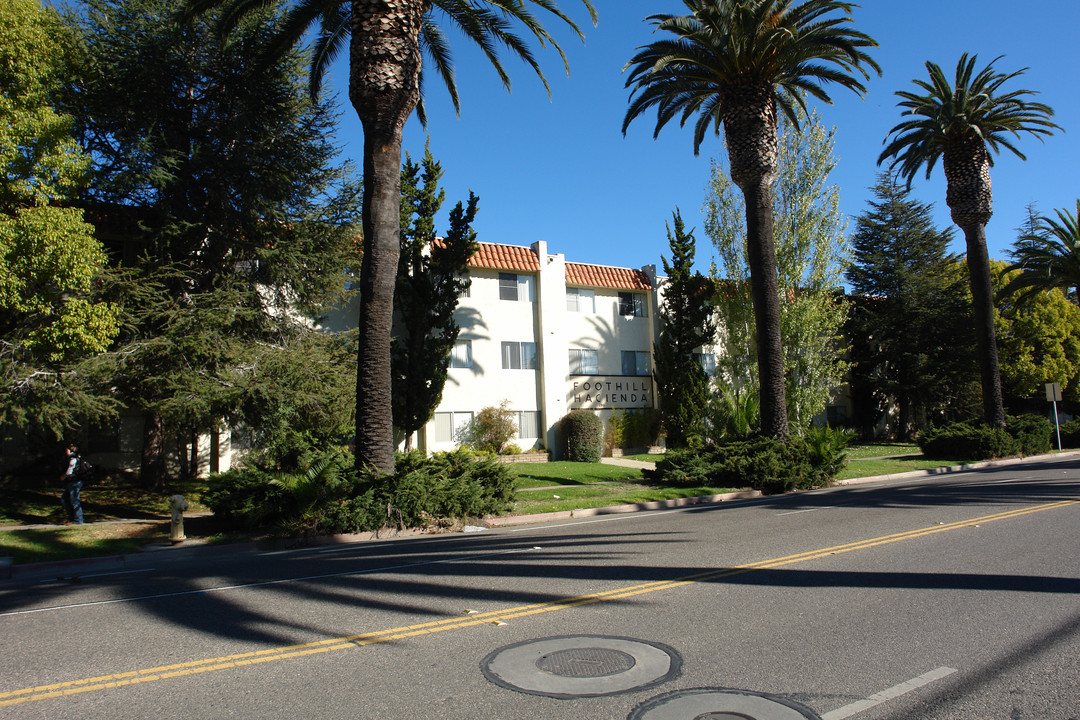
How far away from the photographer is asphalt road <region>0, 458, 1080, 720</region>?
13.4 ft

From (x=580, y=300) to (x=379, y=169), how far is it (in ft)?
63.6

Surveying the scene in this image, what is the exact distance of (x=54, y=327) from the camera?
14.0m

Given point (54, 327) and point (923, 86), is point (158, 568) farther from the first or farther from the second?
point (923, 86)

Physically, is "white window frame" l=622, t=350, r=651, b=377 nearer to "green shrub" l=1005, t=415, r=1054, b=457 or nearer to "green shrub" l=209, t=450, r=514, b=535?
"green shrub" l=1005, t=415, r=1054, b=457

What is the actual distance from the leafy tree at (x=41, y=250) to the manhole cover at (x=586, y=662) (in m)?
13.2

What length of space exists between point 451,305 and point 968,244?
21.0m

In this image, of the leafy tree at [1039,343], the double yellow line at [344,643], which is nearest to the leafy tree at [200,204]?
the double yellow line at [344,643]

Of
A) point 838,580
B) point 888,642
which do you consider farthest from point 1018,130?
point 888,642

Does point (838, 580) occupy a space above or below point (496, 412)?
below

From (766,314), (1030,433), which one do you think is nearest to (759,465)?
(766,314)

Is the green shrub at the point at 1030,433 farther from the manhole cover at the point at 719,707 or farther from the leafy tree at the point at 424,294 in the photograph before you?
the manhole cover at the point at 719,707

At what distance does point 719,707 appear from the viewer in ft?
12.7

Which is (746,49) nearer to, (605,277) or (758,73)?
(758,73)

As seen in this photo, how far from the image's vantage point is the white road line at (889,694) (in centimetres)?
381
